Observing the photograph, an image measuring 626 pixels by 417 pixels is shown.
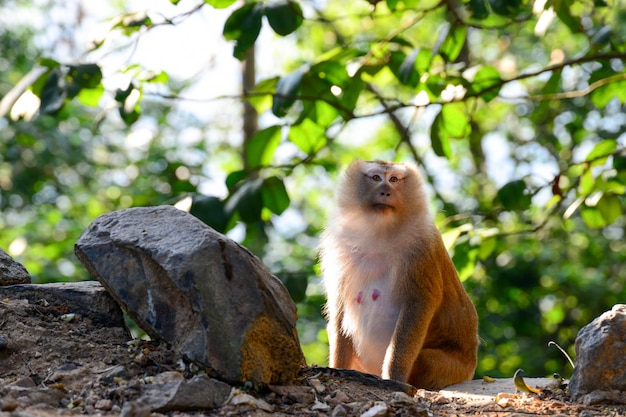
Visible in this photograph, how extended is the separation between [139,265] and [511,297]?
9148 mm

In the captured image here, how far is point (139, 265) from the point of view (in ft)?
12.5

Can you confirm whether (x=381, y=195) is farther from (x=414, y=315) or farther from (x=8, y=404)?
(x=8, y=404)

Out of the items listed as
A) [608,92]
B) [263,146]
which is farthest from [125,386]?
[608,92]

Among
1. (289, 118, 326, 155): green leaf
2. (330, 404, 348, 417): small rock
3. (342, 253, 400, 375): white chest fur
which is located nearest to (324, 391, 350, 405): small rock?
(330, 404, 348, 417): small rock

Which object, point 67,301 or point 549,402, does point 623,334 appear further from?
point 67,301

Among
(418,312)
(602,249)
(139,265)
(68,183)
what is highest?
(139,265)

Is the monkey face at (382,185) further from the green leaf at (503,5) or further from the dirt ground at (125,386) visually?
the dirt ground at (125,386)

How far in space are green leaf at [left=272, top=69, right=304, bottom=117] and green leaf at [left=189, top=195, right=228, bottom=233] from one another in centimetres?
84

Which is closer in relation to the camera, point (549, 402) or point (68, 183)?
point (549, 402)

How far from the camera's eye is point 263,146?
20.7ft

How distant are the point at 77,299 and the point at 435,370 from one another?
2.42 meters

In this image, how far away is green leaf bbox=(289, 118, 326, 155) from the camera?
6371 millimetres

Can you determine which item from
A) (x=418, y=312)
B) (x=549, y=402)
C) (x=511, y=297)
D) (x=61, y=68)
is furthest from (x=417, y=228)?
(x=511, y=297)

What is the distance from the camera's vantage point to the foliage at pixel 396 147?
19.3ft
